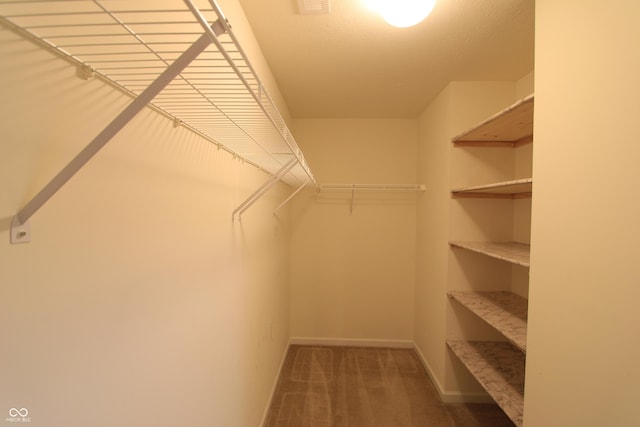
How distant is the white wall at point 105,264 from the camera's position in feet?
1.42

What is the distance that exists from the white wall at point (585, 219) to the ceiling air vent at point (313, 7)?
962 millimetres

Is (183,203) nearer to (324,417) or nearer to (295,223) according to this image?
(324,417)

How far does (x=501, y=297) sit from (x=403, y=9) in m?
2.07

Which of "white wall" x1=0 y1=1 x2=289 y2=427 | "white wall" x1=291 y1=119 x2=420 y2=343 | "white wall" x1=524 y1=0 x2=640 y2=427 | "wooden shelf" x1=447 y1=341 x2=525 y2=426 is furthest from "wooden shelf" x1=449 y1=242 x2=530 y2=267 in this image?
"white wall" x1=0 y1=1 x2=289 y2=427

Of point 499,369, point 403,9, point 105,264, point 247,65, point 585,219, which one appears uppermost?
point 403,9

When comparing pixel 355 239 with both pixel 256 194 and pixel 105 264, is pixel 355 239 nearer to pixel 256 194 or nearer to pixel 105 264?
pixel 256 194

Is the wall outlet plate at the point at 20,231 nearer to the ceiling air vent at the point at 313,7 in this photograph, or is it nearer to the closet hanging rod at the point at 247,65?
the closet hanging rod at the point at 247,65

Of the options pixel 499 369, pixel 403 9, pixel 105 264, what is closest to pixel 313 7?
pixel 403 9

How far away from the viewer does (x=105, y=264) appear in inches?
23.5

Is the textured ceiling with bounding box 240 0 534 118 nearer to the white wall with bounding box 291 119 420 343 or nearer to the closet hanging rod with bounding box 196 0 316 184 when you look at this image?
the white wall with bounding box 291 119 420 343

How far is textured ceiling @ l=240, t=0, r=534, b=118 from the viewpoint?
4.67ft

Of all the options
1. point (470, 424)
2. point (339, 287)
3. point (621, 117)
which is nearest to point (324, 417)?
point (470, 424)

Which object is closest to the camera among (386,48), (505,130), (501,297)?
(386,48)

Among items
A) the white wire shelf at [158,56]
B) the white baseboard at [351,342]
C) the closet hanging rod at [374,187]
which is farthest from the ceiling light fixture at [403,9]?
the white baseboard at [351,342]
